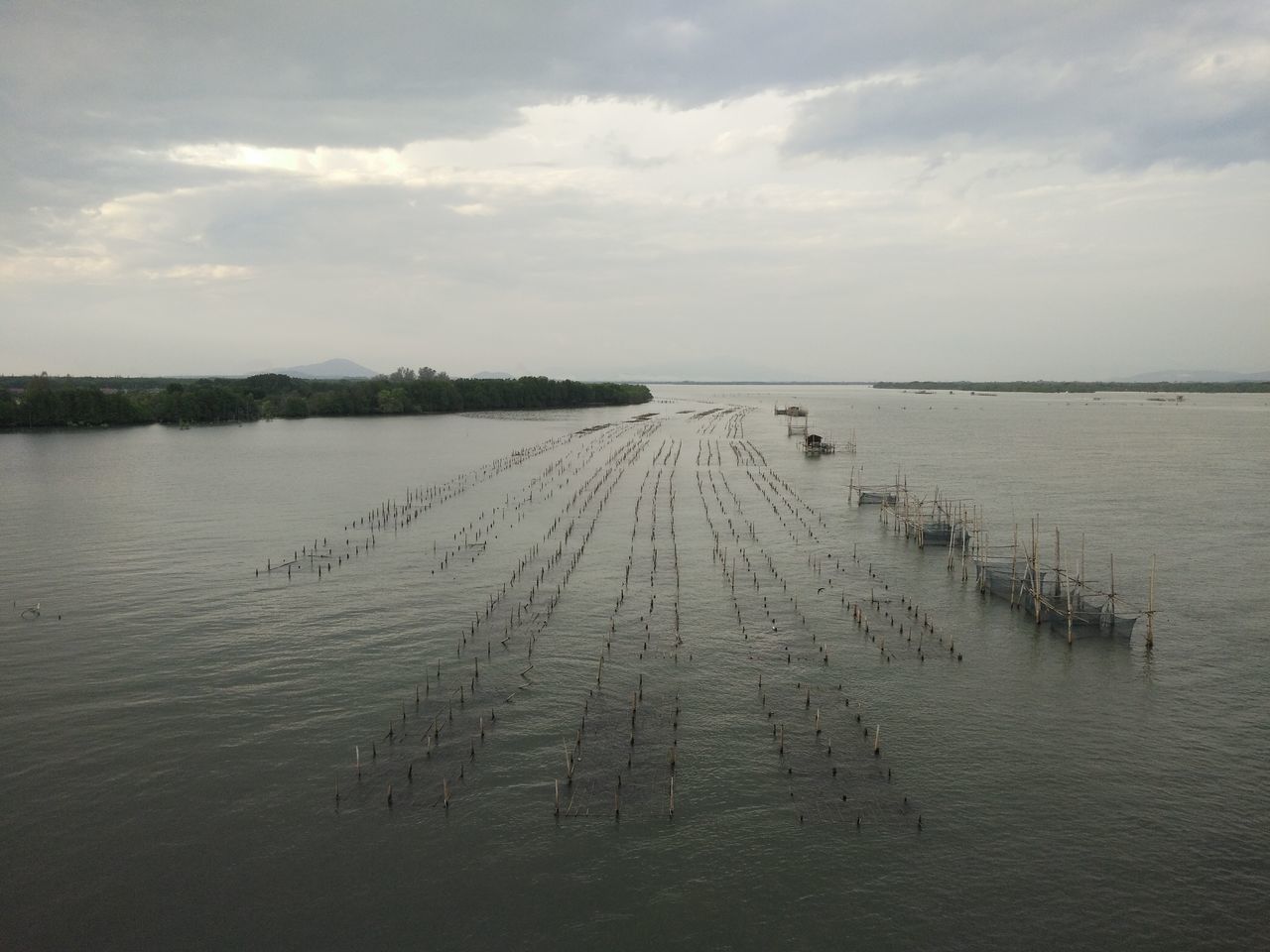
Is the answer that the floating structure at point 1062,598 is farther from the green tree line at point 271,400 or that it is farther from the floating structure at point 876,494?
the green tree line at point 271,400

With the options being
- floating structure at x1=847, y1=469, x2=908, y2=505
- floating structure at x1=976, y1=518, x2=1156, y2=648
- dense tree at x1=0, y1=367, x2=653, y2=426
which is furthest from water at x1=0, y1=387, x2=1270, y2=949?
dense tree at x1=0, y1=367, x2=653, y2=426

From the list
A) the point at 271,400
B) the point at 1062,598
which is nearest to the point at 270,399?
the point at 271,400

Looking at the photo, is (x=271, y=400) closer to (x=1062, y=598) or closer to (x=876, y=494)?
(x=876, y=494)

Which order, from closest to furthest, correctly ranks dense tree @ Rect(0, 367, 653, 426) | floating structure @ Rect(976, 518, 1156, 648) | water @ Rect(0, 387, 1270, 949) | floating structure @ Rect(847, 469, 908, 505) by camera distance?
water @ Rect(0, 387, 1270, 949) → floating structure @ Rect(976, 518, 1156, 648) → floating structure @ Rect(847, 469, 908, 505) → dense tree @ Rect(0, 367, 653, 426)

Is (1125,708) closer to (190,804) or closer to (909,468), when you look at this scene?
(190,804)

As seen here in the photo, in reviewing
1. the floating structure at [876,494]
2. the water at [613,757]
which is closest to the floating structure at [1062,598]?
the water at [613,757]

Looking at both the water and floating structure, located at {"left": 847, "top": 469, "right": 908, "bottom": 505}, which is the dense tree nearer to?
the water
